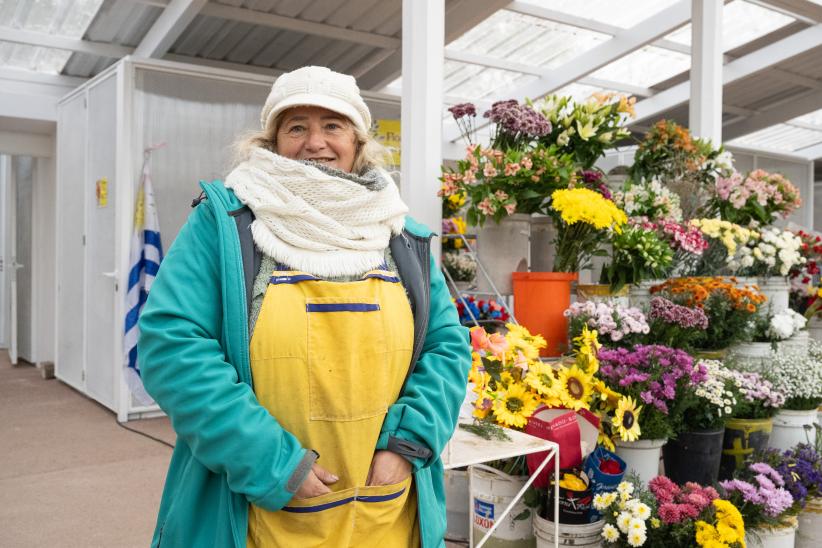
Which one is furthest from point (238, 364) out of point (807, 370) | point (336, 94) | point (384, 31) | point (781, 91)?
point (781, 91)

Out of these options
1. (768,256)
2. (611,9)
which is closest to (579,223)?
(768,256)

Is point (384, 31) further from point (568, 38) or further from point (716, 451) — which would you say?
point (716, 451)

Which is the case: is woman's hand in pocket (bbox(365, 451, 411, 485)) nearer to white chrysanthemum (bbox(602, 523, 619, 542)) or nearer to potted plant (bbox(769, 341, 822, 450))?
white chrysanthemum (bbox(602, 523, 619, 542))

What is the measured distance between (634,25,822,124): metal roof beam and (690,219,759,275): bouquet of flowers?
12.7 ft

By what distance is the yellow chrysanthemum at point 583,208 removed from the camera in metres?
2.71

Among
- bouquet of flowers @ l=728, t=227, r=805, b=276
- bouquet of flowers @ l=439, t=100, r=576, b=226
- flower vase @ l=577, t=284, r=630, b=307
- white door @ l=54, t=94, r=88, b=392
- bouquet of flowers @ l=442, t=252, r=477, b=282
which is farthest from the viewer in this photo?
white door @ l=54, t=94, r=88, b=392

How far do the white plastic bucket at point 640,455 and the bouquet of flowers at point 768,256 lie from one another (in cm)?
148

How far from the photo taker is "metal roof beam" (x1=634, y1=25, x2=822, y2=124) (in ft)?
23.1

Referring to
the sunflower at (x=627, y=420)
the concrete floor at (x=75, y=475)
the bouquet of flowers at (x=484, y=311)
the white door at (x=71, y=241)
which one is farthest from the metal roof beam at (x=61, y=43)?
the sunflower at (x=627, y=420)

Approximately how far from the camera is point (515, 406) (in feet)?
7.34

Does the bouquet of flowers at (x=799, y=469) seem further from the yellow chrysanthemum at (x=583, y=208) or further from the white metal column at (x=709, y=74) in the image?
the white metal column at (x=709, y=74)

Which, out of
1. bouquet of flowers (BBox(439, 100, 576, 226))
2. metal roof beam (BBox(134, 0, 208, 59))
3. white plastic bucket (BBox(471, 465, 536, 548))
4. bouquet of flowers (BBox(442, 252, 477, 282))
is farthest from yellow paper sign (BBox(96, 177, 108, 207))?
white plastic bucket (BBox(471, 465, 536, 548))

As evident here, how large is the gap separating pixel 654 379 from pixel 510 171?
960 mm

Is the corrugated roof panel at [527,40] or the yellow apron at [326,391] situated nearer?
the yellow apron at [326,391]
